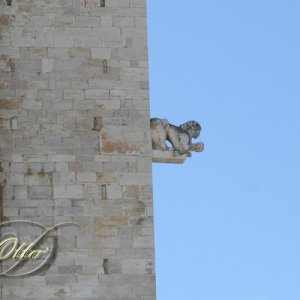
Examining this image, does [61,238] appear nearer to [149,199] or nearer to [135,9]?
[149,199]

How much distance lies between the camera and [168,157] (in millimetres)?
18734

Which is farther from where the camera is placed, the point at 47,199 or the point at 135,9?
the point at 135,9

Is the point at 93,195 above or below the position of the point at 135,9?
below

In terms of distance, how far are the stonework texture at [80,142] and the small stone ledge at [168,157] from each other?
0.22m

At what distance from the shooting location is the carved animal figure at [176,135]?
18641mm

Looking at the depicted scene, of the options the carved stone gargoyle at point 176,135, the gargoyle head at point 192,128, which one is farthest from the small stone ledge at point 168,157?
the gargoyle head at point 192,128

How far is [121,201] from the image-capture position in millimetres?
17969

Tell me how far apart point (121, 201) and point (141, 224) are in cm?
46

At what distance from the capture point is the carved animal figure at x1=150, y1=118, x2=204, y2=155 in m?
18.6

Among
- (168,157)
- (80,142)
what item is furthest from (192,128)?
(80,142)

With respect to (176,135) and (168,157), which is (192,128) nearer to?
(176,135)

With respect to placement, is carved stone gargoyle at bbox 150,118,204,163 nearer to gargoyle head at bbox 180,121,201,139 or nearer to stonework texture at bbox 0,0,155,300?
gargoyle head at bbox 180,121,201,139

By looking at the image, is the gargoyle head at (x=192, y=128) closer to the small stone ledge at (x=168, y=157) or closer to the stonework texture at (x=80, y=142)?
the small stone ledge at (x=168, y=157)

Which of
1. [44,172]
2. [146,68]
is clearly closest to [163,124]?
[146,68]
